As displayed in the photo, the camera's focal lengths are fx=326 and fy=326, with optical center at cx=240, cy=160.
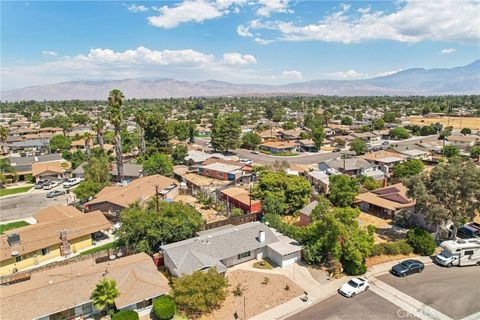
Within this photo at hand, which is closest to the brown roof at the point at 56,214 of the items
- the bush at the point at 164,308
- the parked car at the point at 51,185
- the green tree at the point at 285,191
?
the bush at the point at 164,308

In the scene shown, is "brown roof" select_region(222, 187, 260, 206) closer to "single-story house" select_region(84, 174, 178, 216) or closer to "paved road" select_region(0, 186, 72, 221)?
"single-story house" select_region(84, 174, 178, 216)

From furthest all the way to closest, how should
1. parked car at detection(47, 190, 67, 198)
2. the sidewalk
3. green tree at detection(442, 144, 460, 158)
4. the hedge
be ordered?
green tree at detection(442, 144, 460, 158) < parked car at detection(47, 190, 67, 198) < the hedge < the sidewalk

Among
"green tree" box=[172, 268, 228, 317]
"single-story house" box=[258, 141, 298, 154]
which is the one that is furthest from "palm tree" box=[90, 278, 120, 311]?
"single-story house" box=[258, 141, 298, 154]

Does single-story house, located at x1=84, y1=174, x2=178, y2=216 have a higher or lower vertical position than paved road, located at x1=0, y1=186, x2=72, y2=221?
higher

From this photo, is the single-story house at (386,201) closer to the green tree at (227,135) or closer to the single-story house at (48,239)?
the single-story house at (48,239)

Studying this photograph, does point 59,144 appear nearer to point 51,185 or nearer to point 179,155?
point 51,185

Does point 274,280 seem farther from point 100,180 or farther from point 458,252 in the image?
point 100,180

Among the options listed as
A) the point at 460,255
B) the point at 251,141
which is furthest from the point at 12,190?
the point at 460,255

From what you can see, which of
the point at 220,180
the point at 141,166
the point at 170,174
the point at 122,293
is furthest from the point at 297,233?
the point at 141,166
